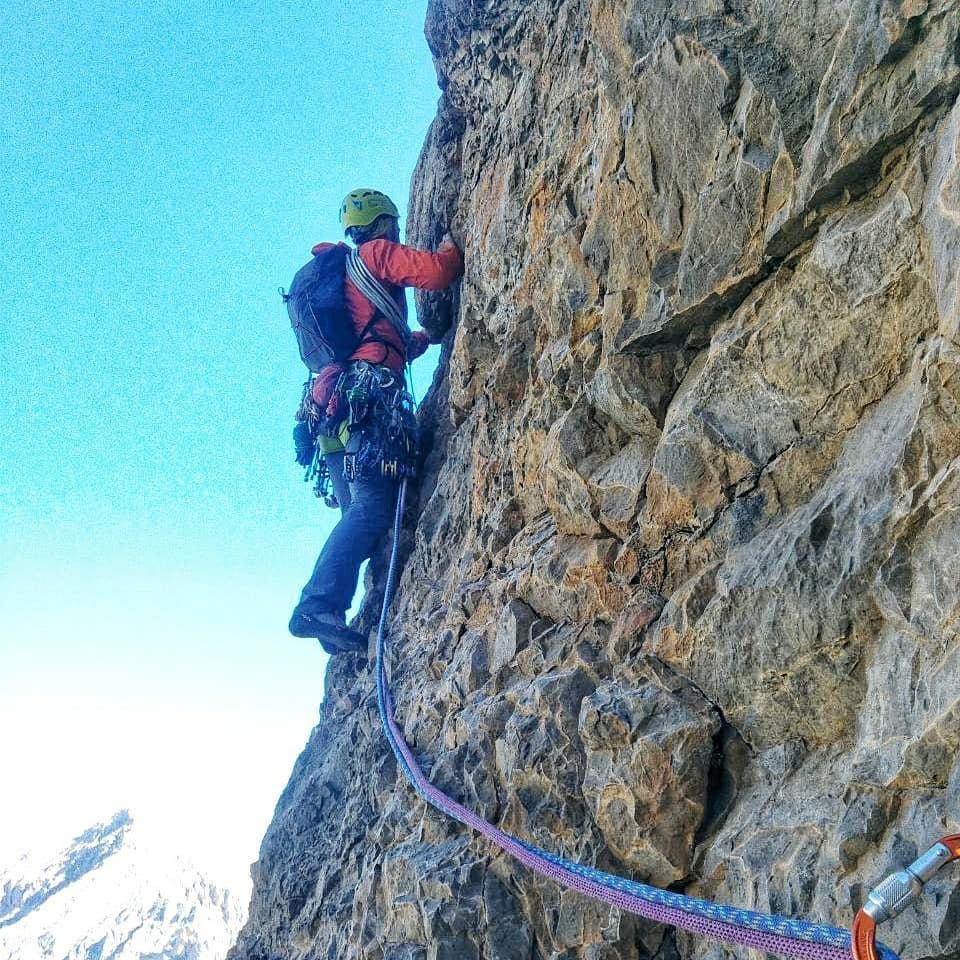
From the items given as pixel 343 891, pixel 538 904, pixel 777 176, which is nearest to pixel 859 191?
pixel 777 176

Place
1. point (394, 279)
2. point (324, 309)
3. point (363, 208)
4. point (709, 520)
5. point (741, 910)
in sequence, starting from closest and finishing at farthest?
1. point (741, 910)
2. point (709, 520)
3. point (394, 279)
4. point (324, 309)
5. point (363, 208)

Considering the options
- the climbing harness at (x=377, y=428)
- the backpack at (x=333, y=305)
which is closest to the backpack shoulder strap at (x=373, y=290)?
the backpack at (x=333, y=305)

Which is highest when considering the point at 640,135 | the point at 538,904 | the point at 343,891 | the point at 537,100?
the point at 537,100

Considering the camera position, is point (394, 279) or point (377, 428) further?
point (394, 279)

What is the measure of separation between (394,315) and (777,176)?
14.0ft

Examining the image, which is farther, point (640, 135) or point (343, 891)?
point (343, 891)

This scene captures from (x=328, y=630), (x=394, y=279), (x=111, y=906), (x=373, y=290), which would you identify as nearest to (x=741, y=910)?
(x=328, y=630)

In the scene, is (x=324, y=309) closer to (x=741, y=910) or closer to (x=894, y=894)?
(x=741, y=910)

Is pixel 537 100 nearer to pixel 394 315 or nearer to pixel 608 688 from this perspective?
pixel 394 315

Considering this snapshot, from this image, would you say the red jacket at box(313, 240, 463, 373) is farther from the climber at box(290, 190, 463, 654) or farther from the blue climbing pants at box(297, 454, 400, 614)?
the blue climbing pants at box(297, 454, 400, 614)

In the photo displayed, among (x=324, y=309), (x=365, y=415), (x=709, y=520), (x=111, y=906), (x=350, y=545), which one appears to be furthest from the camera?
(x=111, y=906)

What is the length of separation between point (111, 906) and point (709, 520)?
68.7m

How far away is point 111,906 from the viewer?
58.5 m

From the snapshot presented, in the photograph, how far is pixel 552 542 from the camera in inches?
166
